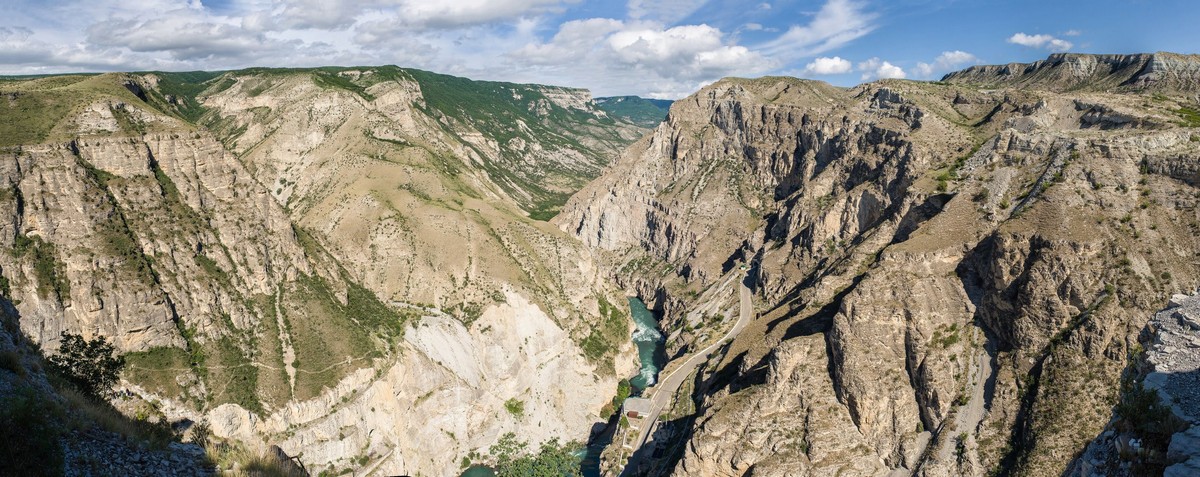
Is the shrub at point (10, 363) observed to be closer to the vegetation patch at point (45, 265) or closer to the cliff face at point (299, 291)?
the cliff face at point (299, 291)

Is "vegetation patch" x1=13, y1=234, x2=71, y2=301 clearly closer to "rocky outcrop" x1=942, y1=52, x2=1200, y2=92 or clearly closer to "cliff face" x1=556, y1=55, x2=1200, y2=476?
"cliff face" x1=556, y1=55, x2=1200, y2=476

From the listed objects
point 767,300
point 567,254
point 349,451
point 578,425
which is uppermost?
point 567,254

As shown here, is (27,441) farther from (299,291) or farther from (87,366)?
(299,291)

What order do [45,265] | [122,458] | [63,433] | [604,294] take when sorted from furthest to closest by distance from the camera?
[604,294] < [45,265] < [122,458] < [63,433]

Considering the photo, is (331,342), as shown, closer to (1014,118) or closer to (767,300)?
(767,300)

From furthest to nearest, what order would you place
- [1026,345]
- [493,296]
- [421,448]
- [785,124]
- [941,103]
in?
[785,124] < [941,103] < [493,296] < [421,448] < [1026,345]

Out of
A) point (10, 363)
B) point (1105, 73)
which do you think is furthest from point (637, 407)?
point (1105, 73)

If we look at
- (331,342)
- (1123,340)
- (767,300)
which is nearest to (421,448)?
(331,342)
